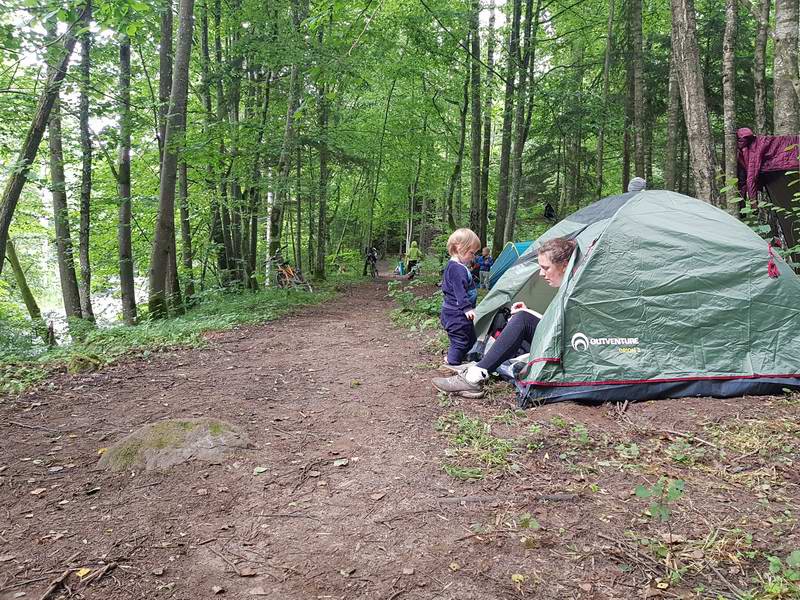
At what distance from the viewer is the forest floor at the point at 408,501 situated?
1.97 meters

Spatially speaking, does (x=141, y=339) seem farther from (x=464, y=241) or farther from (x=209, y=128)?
(x=209, y=128)

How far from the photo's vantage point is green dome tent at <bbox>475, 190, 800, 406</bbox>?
151 inches

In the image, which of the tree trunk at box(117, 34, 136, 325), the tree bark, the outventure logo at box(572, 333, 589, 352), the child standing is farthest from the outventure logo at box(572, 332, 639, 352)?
the tree trunk at box(117, 34, 136, 325)

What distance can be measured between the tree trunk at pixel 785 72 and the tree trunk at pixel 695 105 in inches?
25.2

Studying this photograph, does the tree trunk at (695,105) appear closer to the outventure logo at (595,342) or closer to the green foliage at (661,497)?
the outventure logo at (595,342)

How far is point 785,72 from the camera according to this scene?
4.82 m

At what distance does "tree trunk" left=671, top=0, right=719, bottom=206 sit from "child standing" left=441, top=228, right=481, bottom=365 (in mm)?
2854

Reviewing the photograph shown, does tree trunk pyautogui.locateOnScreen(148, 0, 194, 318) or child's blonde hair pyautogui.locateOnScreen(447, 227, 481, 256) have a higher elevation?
tree trunk pyautogui.locateOnScreen(148, 0, 194, 318)

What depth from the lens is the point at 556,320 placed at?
3.93 meters

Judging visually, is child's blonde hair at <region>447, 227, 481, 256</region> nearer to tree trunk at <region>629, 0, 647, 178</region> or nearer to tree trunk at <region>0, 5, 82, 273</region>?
tree trunk at <region>0, 5, 82, 273</region>

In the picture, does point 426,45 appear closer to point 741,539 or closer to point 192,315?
point 192,315

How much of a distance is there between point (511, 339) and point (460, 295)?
0.83 meters

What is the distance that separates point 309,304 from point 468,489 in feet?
28.1

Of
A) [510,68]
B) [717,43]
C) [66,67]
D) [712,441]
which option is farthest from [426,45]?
[712,441]
